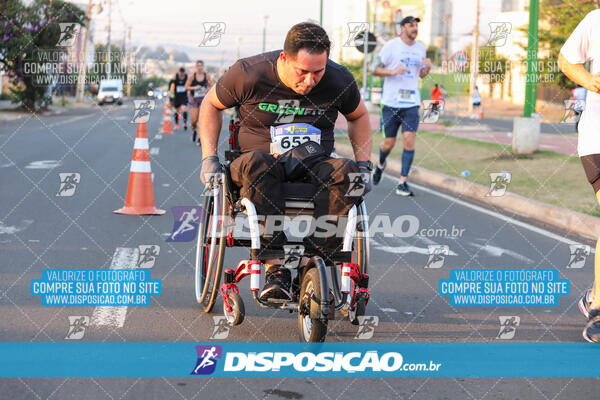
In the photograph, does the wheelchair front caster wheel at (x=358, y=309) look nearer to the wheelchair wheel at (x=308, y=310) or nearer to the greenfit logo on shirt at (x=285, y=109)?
the wheelchair wheel at (x=308, y=310)

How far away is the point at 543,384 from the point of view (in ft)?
13.2

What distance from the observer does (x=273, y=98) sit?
491cm

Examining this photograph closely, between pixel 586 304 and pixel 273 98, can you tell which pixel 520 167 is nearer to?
pixel 586 304

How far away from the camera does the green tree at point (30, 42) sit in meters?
35.7

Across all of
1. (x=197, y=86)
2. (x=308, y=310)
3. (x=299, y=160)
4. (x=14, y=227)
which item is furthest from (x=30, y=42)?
(x=308, y=310)

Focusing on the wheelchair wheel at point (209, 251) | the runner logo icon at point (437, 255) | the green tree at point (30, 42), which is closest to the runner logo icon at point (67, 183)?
the runner logo icon at point (437, 255)

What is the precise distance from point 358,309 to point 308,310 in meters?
0.62

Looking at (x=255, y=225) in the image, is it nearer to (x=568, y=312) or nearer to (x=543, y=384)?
(x=543, y=384)

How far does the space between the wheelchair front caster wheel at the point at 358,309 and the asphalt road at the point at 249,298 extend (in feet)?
0.25

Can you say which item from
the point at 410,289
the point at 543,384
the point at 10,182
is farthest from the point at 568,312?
the point at 10,182

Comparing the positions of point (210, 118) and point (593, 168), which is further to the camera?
point (210, 118)

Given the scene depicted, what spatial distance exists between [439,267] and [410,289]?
0.80 meters

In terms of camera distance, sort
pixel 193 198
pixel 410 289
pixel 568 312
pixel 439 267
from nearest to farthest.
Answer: pixel 568 312 → pixel 410 289 → pixel 439 267 → pixel 193 198

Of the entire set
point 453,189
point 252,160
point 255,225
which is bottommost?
point 453,189
